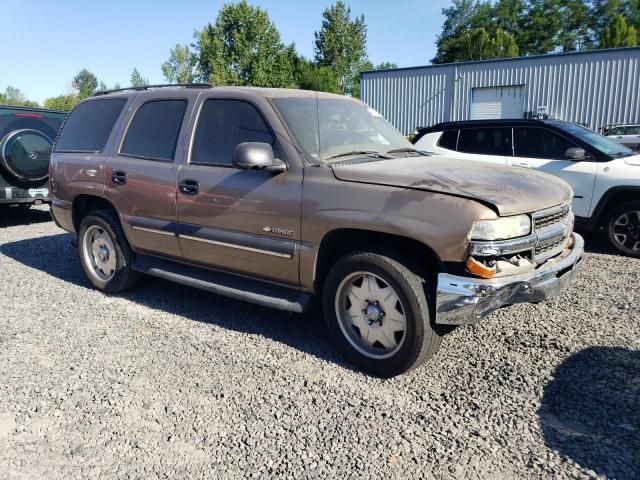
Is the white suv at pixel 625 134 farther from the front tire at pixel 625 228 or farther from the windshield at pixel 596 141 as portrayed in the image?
the front tire at pixel 625 228

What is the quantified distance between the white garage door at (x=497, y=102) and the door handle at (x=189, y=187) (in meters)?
21.8

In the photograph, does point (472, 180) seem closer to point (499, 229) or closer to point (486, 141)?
point (499, 229)

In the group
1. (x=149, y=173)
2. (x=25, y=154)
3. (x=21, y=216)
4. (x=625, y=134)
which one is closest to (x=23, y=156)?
(x=25, y=154)

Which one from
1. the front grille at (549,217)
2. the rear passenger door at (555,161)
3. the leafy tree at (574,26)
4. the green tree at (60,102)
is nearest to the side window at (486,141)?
the rear passenger door at (555,161)

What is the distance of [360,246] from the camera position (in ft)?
11.5

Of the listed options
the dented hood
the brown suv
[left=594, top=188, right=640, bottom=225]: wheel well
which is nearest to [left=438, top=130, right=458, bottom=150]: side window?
[left=594, top=188, right=640, bottom=225]: wheel well

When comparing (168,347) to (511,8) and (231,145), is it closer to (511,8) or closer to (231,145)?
(231,145)

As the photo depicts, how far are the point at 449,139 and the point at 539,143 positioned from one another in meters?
1.30

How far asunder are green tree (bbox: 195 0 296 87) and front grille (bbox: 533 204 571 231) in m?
47.4

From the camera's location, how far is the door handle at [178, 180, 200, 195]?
13.8 feet

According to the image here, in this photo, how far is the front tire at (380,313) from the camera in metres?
3.21

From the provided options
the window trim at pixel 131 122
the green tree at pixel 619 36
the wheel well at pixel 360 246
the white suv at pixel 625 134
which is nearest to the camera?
the wheel well at pixel 360 246

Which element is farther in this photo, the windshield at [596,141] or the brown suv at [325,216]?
the windshield at [596,141]

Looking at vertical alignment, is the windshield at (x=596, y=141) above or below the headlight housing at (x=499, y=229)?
above
